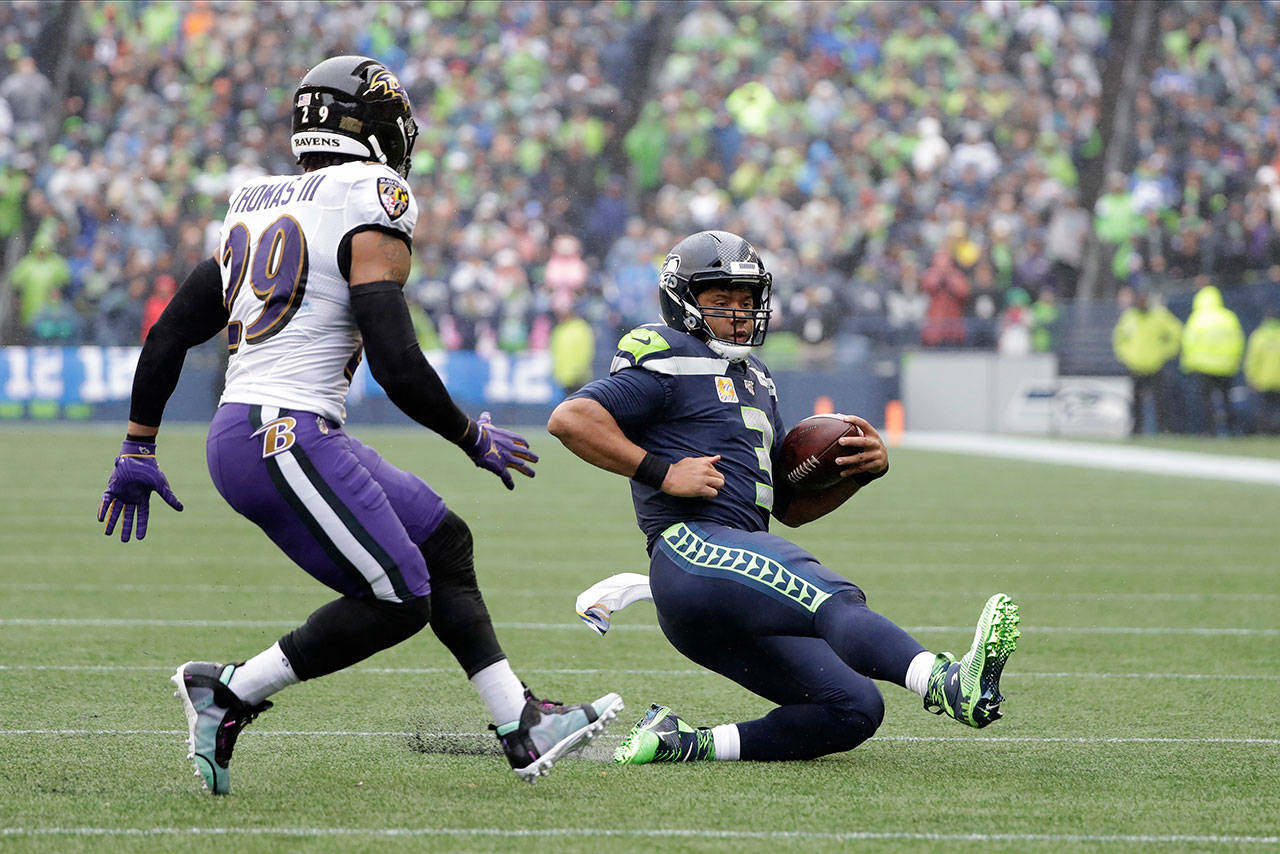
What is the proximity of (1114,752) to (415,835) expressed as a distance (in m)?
1.90

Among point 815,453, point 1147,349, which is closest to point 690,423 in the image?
point 815,453

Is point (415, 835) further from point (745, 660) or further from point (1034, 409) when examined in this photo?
point (1034, 409)

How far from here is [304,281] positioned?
12.0 ft

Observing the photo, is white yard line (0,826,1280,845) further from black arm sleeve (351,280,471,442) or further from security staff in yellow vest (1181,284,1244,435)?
security staff in yellow vest (1181,284,1244,435)

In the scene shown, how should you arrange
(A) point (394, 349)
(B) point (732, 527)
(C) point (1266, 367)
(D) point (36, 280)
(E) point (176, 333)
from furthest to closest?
(D) point (36, 280) → (C) point (1266, 367) → (B) point (732, 527) → (E) point (176, 333) → (A) point (394, 349)

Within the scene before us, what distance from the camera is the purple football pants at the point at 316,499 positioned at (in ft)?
11.7

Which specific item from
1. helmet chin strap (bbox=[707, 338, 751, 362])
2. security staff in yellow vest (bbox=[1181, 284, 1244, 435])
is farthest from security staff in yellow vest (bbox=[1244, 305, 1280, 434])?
helmet chin strap (bbox=[707, 338, 751, 362])

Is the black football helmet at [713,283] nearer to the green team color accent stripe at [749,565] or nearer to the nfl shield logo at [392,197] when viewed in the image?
the green team color accent stripe at [749,565]

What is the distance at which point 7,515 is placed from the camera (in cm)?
1055

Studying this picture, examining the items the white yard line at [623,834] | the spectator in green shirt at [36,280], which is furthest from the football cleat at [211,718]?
the spectator in green shirt at [36,280]

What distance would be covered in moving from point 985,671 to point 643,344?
124 cm

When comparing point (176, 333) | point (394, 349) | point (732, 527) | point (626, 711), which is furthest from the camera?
point (626, 711)

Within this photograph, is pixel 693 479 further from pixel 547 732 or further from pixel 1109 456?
pixel 1109 456

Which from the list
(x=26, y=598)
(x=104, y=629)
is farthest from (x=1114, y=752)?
(x=26, y=598)
